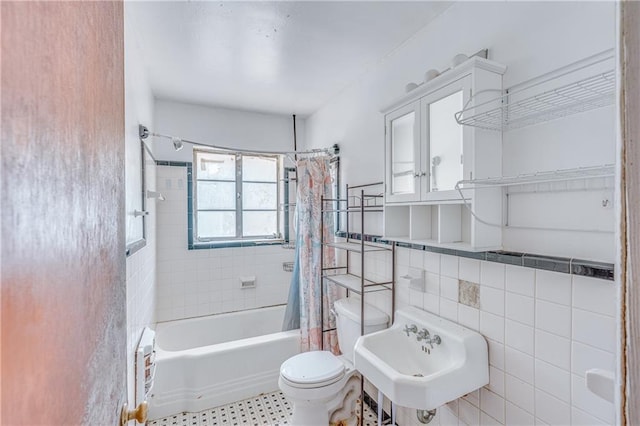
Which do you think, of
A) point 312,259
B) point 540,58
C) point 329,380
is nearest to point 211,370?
point 329,380

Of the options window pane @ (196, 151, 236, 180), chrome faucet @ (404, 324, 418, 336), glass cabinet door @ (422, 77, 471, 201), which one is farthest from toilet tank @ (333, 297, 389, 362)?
window pane @ (196, 151, 236, 180)

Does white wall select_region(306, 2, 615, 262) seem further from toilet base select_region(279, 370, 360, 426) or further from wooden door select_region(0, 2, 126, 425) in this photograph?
wooden door select_region(0, 2, 126, 425)

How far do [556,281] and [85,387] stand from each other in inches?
53.2

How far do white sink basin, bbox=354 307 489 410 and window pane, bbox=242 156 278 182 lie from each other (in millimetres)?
2140

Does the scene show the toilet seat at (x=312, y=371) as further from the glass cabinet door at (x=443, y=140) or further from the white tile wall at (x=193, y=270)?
the white tile wall at (x=193, y=270)

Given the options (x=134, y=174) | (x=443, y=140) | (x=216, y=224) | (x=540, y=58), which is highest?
(x=540, y=58)

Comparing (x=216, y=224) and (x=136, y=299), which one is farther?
(x=216, y=224)

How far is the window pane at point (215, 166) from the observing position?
3086 millimetres

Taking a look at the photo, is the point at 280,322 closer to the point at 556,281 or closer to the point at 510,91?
the point at 556,281

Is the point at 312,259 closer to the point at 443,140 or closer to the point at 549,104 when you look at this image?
the point at 443,140

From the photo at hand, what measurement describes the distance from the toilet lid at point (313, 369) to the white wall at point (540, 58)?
3.90ft

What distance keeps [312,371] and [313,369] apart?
0.8 inches

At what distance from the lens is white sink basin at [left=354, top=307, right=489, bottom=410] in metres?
1.19

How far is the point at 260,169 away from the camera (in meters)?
3.32
